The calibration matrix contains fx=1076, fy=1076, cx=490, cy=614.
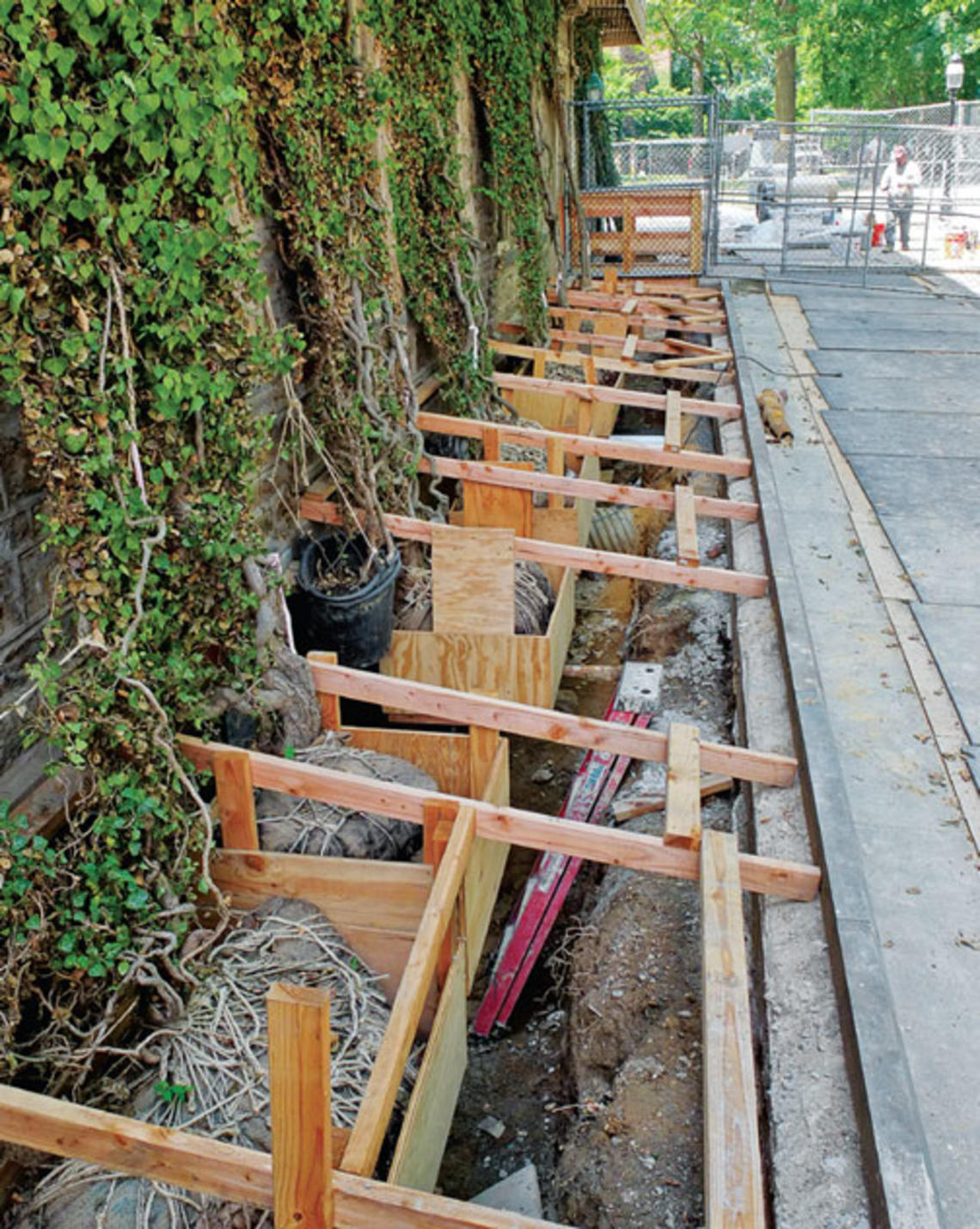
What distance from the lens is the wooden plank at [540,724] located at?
13.0 feet

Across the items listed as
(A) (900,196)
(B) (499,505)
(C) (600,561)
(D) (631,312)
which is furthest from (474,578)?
(A) (900,196)

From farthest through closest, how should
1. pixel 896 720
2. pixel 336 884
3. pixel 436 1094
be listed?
pixel 896 720 < pixel 336 884 < pixel 436 1094

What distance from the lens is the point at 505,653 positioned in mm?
5484

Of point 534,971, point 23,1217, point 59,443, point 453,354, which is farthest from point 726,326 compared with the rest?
point 23,1217

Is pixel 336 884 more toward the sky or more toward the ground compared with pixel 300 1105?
more toward the ground

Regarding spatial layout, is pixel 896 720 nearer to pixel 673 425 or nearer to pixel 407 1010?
pixel 407 1010

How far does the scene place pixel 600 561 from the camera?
17.9 ft

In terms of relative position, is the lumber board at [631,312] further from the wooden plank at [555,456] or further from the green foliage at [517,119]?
the wooden plank at [555,456]

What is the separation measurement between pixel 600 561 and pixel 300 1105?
3.74 metres

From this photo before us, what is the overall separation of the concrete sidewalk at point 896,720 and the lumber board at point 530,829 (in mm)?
180

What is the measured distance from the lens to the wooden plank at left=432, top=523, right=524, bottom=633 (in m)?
5.39

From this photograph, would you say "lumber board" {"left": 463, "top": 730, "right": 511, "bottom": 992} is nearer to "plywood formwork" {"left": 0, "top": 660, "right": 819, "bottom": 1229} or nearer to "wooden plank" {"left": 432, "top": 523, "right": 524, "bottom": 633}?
"plywood formwork" {"left": 0, "top": 660, "right": 819, "bottom": 1229}

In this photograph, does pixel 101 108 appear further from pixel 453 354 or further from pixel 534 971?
pixel 453 354

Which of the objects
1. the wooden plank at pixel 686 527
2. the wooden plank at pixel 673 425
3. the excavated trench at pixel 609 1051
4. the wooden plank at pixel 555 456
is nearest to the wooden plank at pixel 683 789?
the excavated trench at pixel 609 1051
